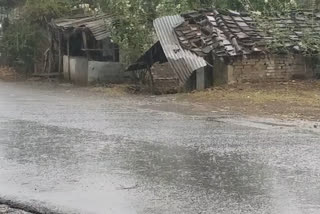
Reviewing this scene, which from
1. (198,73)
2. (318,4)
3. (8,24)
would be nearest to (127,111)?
(198,73)

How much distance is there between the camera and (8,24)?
109 feet

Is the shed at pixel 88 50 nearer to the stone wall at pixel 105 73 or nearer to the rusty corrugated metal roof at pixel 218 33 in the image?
the stone wall at pixel 105 73

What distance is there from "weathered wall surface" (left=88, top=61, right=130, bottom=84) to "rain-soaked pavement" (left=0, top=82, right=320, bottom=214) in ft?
38.6

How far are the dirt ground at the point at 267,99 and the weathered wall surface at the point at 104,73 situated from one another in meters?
7.27

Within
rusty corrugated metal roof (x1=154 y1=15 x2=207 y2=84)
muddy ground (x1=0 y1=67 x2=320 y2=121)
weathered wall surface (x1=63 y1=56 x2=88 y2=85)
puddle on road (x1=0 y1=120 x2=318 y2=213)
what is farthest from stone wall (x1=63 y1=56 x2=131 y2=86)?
puddle on road (x1=0 y1=120 x2=318 y2=213)

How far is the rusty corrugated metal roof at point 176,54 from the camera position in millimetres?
19672

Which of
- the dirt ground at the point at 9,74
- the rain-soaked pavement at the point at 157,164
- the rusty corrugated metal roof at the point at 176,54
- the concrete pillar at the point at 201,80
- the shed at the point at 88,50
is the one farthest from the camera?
the dirt ground at the point at 9,74

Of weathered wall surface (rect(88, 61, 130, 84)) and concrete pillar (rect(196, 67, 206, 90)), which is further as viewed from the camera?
weathered wall surface (rect(88, 61, 130, 84))

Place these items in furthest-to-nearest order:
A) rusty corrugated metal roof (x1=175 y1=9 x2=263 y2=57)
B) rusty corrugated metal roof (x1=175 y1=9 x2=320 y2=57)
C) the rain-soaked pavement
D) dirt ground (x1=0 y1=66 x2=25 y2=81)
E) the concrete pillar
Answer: dirt ground (x1=0 y1=66 x2=25 y2=81) < the concrete pillar < rusty corrugated metal roof (x1=175 y1=9 x2=320 y2=57) < rusty corrugated metal roof (x1=175 y1=9 x2=263 y2=57) < the rain-soaked pavement

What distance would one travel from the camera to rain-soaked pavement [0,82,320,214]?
6.50 meters

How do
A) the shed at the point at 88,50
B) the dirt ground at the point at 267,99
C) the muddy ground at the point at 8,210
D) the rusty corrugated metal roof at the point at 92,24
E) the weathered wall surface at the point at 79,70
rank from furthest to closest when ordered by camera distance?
the weathered wall surface at the point at 79,70 → the shed at the point at 88,50 → the rusty corrugated metal roof at the point at 92,24 → the dirt ground at the point at 267,99 → the muddy ground at the point at 8,210

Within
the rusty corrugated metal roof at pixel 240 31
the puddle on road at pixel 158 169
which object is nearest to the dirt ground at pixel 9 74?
the rusty corrugated metal roof at pixel 240 31

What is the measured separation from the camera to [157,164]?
853 cm

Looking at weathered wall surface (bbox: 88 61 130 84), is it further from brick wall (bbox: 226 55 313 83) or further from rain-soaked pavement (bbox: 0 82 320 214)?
rain-soaked pavement (bbox: 0 82 320 214)
